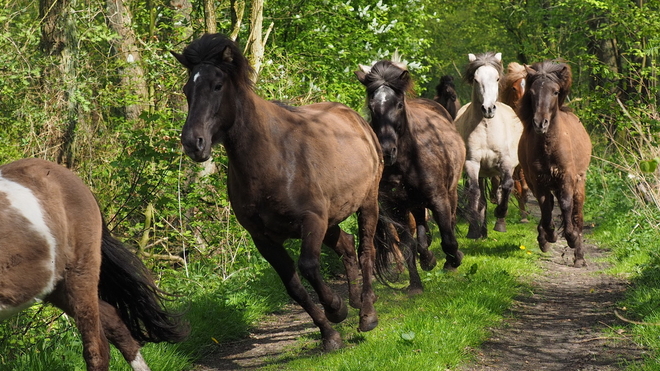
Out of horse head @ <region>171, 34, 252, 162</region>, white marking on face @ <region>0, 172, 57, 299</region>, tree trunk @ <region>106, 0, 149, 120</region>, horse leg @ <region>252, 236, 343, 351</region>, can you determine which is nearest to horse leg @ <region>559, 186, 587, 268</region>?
horse leg @ <region>252, 236, 343, 351</region>

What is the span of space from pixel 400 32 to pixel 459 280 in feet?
32.4

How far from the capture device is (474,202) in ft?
37.2

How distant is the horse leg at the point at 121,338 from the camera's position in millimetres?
5500

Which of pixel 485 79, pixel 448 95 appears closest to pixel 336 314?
pixel 485 79

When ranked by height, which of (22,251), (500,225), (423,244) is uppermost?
(22,251)

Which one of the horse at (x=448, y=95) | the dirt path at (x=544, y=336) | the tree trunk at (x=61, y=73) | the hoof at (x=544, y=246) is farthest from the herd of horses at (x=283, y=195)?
the horse at (x=448, y=95)

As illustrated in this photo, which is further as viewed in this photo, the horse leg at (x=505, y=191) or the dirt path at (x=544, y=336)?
the horse leg at (x=505, y=191)

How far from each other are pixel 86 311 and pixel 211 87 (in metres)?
1.90

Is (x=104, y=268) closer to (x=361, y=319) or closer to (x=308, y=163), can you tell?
(x=308, y=163)

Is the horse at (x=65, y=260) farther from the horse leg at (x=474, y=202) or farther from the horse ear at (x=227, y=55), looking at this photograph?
the horse leg at (x=474, y=202)

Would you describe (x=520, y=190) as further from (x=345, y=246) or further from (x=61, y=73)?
(x=61, y=73)

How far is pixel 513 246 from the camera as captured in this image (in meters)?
11.4

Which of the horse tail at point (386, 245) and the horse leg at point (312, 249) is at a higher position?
the horse leg at point (312, 249)

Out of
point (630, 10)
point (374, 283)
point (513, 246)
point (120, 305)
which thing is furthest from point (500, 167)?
point (120, 305)
